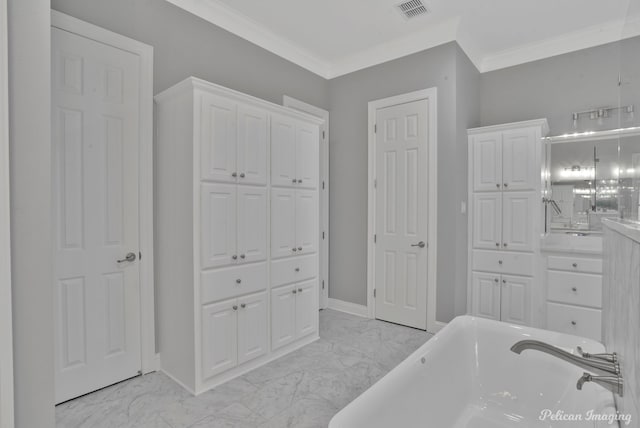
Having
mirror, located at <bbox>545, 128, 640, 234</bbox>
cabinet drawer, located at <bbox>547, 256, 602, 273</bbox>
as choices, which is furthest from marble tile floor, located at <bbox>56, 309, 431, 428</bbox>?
mirror, located at <bbox>545, 128, 640, 234</bbox>

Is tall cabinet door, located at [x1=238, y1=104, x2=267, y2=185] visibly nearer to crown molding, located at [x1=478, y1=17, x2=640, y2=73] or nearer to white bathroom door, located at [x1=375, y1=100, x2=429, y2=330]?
white bathroom door, located at [x1=375, y1=100, x2=429, y2=330]

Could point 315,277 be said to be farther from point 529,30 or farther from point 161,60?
point 529,30

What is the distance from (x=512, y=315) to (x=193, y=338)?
114 inches

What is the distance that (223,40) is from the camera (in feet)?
9.30

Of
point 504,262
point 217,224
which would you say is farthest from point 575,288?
point 217,224

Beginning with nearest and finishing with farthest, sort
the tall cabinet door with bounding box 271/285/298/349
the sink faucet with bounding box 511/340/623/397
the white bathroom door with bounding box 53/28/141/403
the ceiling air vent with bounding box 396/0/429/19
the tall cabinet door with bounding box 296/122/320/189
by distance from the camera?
the sink faucet with bounding box 511/340/623/397, the white bathroom door with bounding box 53/28/141/403, the tall cabinet door with bounding box 271/285/298/349, the ceiling air vent with bounding box 396/0/429/19, the tall cabinet door with bounding box 296/122/320/189

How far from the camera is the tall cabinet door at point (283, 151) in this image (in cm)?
262

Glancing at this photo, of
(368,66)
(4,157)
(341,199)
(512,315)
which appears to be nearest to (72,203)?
(4,157)

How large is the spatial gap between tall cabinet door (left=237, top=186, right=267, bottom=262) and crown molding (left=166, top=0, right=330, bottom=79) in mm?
1542

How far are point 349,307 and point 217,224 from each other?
85.4 inches

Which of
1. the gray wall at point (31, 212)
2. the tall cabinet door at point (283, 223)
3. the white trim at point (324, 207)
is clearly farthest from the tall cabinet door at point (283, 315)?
the gray wall at point (31, 212)

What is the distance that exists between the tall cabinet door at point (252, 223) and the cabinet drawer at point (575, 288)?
8.66 ft

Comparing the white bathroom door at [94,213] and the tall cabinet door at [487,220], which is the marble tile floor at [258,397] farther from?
the tall cabinet door at [487,220]

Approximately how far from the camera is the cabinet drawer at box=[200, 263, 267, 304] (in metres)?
2.16
